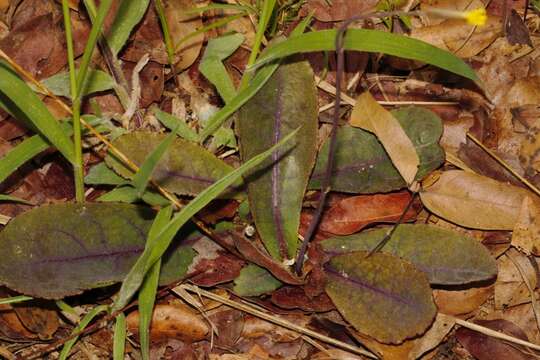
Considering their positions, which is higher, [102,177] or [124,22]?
[124,22]

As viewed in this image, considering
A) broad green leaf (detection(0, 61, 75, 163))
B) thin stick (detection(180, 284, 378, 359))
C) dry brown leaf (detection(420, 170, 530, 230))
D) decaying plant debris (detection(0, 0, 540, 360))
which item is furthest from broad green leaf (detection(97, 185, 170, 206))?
dry brown leaf (detection(420, 170, 530, 230))

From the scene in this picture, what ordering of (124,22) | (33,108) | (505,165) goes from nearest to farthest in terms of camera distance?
(33,108)
(124,22)
(505,165)

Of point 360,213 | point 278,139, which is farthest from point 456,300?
point 278,139

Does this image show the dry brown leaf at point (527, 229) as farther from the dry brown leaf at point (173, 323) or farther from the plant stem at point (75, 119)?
the plant stem at point (75, 119)

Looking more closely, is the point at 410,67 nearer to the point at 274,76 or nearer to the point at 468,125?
the point at 468,125

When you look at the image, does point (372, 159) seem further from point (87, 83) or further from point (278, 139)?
point (87, 83)

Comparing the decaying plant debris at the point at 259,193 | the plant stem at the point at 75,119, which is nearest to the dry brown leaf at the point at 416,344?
the decaying plant debris at the point at 259,193
